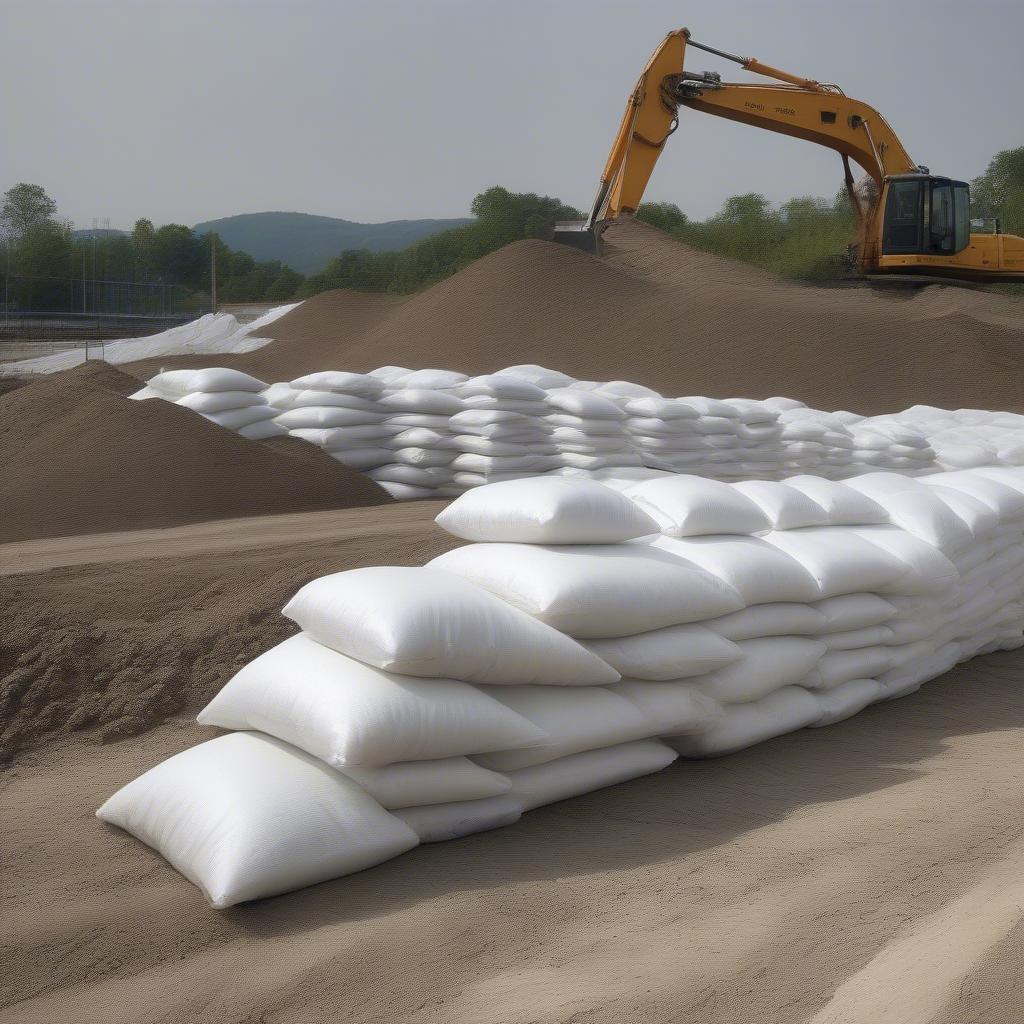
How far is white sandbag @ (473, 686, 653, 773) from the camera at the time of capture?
2.63 m

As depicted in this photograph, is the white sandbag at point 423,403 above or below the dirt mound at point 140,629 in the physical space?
above

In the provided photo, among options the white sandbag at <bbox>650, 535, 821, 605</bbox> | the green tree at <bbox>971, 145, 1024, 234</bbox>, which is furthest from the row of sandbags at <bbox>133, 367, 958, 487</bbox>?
the green tree at <bbox>971, 145, 1024, 234</bbox>

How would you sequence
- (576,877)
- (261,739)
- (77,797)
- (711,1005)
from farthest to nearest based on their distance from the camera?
(77,797)
(261,739)
(576,877)
(711,1005)

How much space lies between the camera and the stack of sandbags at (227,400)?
659cm

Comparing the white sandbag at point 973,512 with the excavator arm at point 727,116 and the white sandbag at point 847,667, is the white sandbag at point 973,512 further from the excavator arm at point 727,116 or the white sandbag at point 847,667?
the excavator arm at point 727,116

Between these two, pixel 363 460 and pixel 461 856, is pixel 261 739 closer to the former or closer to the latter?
pixel 461 856

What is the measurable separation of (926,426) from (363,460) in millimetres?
5042

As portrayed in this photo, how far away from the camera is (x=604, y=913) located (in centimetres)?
223

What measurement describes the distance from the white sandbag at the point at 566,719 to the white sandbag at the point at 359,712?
0.23 ft

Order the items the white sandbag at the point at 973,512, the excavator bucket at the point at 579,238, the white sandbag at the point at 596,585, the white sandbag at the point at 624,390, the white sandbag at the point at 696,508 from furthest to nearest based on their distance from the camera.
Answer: the excavator bucket at the point at 579,238 < the white sandbag at the point at 624,390 < the white sandbag at the point at 973,512 < the white sandbag at the point at 696,508 < the white sandbag at the point at 596,585

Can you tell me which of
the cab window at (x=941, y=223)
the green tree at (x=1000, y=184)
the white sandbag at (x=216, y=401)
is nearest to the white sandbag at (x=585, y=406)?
the white sandbag at (x=216, y=401)

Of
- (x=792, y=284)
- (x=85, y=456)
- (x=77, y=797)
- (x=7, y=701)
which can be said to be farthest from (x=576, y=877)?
(x=792, y=284)

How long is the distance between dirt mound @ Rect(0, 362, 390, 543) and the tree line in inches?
460

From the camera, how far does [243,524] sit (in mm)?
5523
